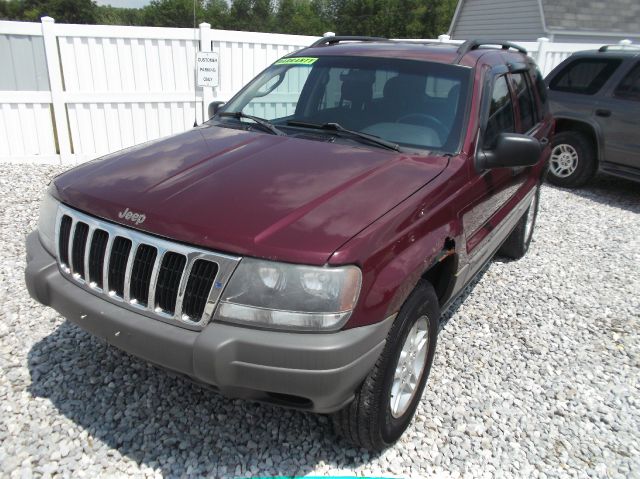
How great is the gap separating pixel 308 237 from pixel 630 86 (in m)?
6.86

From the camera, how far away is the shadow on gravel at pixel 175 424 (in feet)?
7.97

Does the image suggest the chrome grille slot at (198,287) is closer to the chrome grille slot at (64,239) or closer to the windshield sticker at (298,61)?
the chrome grille slot at (64,239)

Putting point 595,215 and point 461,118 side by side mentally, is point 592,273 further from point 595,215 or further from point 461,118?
point 461,118

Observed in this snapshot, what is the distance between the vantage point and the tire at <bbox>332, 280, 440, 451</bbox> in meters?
2.19

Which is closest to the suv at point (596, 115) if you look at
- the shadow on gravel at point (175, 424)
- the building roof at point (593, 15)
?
the shadow on gravel at point (175, 424)

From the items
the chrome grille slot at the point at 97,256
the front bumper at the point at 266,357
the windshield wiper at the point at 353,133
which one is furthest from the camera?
the windshield wiper at the point at 353,133

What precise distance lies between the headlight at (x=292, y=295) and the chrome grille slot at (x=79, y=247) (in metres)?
0.87

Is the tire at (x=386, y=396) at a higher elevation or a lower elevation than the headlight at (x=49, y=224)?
lower

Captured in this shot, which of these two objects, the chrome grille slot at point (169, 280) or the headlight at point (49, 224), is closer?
the chrome grille slot at point (169, 280)

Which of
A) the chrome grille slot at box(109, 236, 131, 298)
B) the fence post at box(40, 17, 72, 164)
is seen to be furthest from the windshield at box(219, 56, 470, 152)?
the fence post at box(40, 17, 72, 164)

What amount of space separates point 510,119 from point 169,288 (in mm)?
2827

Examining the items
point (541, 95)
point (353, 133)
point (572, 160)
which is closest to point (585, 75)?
point (572, 160)

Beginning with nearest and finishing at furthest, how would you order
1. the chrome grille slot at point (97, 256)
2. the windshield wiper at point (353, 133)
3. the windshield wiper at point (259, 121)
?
the chrome grille slot at point (97, 256)
the windshield wiper at point (353, 133)
the windshield wiper at point (259, 121)

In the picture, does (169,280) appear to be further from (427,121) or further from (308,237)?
(427,121)
